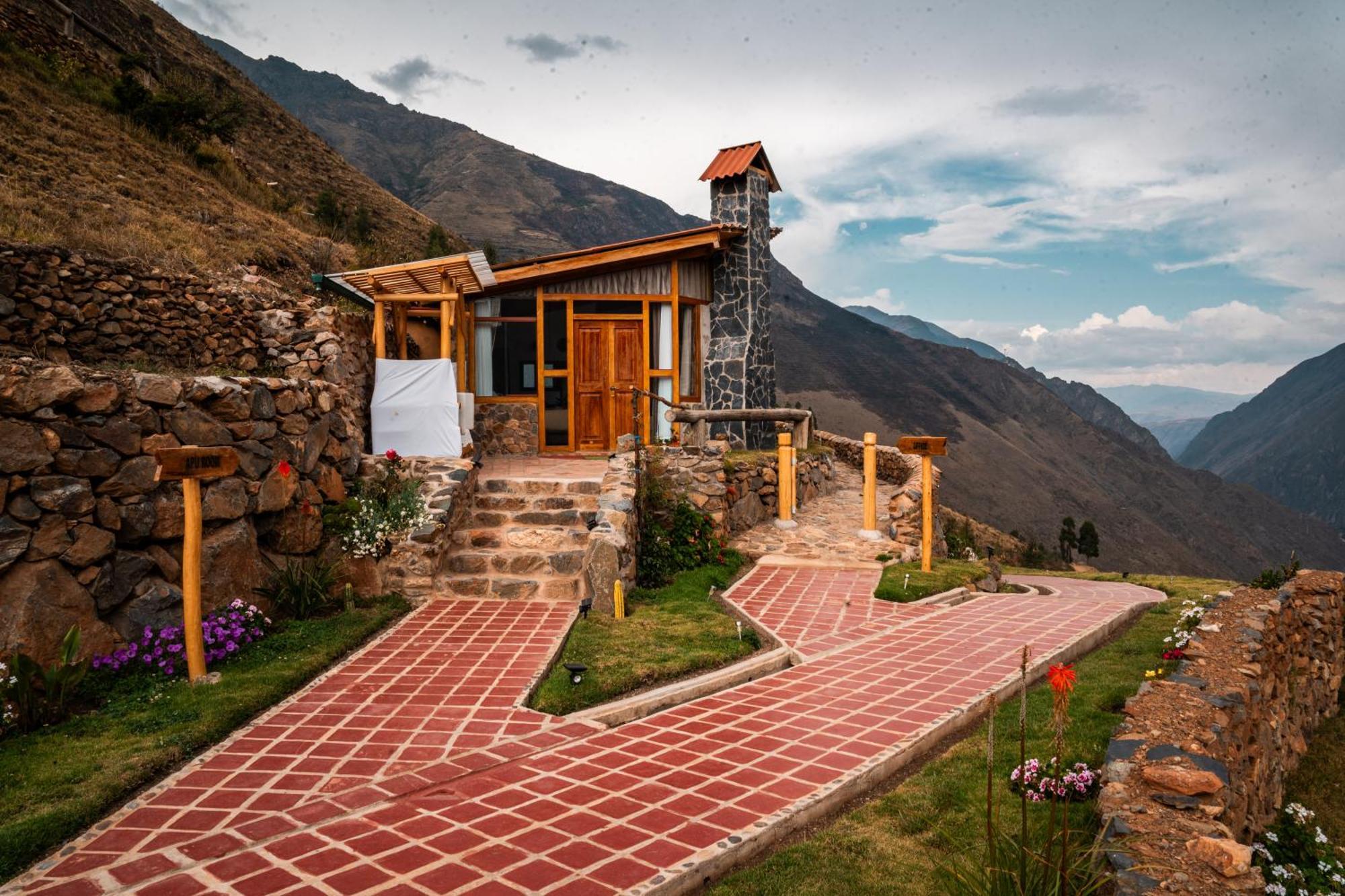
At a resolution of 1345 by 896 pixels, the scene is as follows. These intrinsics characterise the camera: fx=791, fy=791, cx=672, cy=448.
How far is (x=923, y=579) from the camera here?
9336 mm

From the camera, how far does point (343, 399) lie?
30.3 feet

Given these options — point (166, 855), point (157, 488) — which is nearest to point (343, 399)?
point (157, 488)

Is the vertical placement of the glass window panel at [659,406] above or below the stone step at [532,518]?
above

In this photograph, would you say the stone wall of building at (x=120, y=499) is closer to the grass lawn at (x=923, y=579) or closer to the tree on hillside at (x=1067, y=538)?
the grass lawn at (x=923, y=579)

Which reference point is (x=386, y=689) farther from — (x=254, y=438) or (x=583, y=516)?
(x=583, y=516)

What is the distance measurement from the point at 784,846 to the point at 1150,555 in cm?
5712

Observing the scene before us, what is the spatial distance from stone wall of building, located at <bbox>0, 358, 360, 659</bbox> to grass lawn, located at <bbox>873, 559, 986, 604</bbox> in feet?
20.3

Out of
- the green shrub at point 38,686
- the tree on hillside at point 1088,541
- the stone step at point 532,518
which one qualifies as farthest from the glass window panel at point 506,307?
the tree on hillside at point 1088,541

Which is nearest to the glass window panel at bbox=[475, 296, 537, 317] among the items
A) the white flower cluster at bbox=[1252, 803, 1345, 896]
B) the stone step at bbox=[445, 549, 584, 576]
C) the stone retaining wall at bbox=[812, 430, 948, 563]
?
the stone step at bbox=[445, 549, 584, 576]

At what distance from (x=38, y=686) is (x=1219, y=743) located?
7.47 metres

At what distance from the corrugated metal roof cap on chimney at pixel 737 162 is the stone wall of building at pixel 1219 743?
10.4 metres

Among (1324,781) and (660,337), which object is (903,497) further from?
(1324,781)

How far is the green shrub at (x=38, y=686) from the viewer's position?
4.91 meters

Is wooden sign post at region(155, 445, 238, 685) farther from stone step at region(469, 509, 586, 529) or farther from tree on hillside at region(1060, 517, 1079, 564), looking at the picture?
tree on hillside at region(1060, 517, 1079, 564)
